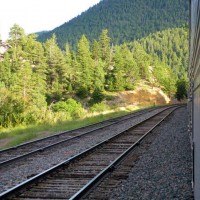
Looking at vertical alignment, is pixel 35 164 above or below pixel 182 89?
below

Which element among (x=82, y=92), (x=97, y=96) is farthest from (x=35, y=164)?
(x=82, y=92)

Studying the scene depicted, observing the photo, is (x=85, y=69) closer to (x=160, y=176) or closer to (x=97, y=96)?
(x=97, y=96)

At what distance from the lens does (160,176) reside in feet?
27.7

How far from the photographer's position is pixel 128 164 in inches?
390

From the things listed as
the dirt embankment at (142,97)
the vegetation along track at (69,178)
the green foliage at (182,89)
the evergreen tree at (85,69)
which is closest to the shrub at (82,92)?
the evergreen tree at (85,69)

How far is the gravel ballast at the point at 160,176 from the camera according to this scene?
6938mm

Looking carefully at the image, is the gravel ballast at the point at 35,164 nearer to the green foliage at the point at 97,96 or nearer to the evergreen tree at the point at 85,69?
the green foliage at the point at 97,96

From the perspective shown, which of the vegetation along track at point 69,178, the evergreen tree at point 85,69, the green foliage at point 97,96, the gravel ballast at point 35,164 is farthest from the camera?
the evergreen tree at point 85,69

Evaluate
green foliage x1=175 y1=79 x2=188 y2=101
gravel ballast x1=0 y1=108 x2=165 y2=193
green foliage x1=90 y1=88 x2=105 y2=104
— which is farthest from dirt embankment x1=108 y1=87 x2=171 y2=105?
gravel ballast x1=0 y1=108 x2=165 y2=193

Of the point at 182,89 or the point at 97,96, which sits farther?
the point at 182,89

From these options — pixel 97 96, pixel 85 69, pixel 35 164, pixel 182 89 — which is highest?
pixel 85 69

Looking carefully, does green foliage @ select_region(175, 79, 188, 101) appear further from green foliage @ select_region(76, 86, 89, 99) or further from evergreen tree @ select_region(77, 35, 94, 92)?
green foliage @ select_region(76, 86, 89, 99)

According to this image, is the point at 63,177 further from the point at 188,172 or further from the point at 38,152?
the point at 38,152

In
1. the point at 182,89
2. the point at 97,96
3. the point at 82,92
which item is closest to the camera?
the point at 97,96
